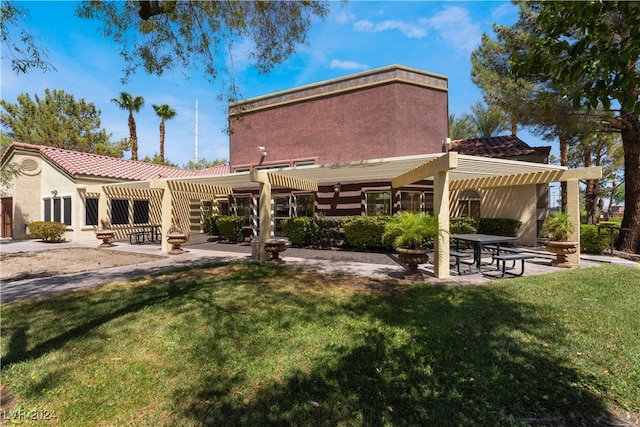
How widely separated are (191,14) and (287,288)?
709 centimetres

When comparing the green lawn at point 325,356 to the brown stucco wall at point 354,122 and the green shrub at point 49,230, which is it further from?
the green shrub at point 49,230

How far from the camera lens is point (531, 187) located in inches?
526

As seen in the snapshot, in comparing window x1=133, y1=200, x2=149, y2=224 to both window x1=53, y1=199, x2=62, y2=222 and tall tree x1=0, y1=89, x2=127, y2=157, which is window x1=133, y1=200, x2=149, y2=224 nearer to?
window x1=53, y1=199, x2=62, y2=222

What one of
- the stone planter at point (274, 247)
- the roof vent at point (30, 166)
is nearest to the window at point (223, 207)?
the roof vent at point (30, 166)

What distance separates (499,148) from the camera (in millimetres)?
15047

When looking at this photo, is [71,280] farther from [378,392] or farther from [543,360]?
[543,360]

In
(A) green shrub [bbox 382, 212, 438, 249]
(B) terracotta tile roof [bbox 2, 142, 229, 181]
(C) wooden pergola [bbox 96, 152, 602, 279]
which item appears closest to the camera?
(A) green shrub [bbox 382, 212, 438, 249]

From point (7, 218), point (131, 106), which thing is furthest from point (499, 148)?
point (131, 106)

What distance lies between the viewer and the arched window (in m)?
14.7

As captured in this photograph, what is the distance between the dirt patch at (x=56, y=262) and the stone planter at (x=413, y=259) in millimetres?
9157

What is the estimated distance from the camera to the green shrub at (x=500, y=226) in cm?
1306

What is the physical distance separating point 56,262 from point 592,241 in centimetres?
2054

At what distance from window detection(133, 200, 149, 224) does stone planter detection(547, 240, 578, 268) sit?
2229 cm

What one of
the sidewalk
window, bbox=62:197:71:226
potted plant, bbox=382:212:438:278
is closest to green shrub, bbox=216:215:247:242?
the sidewalk
